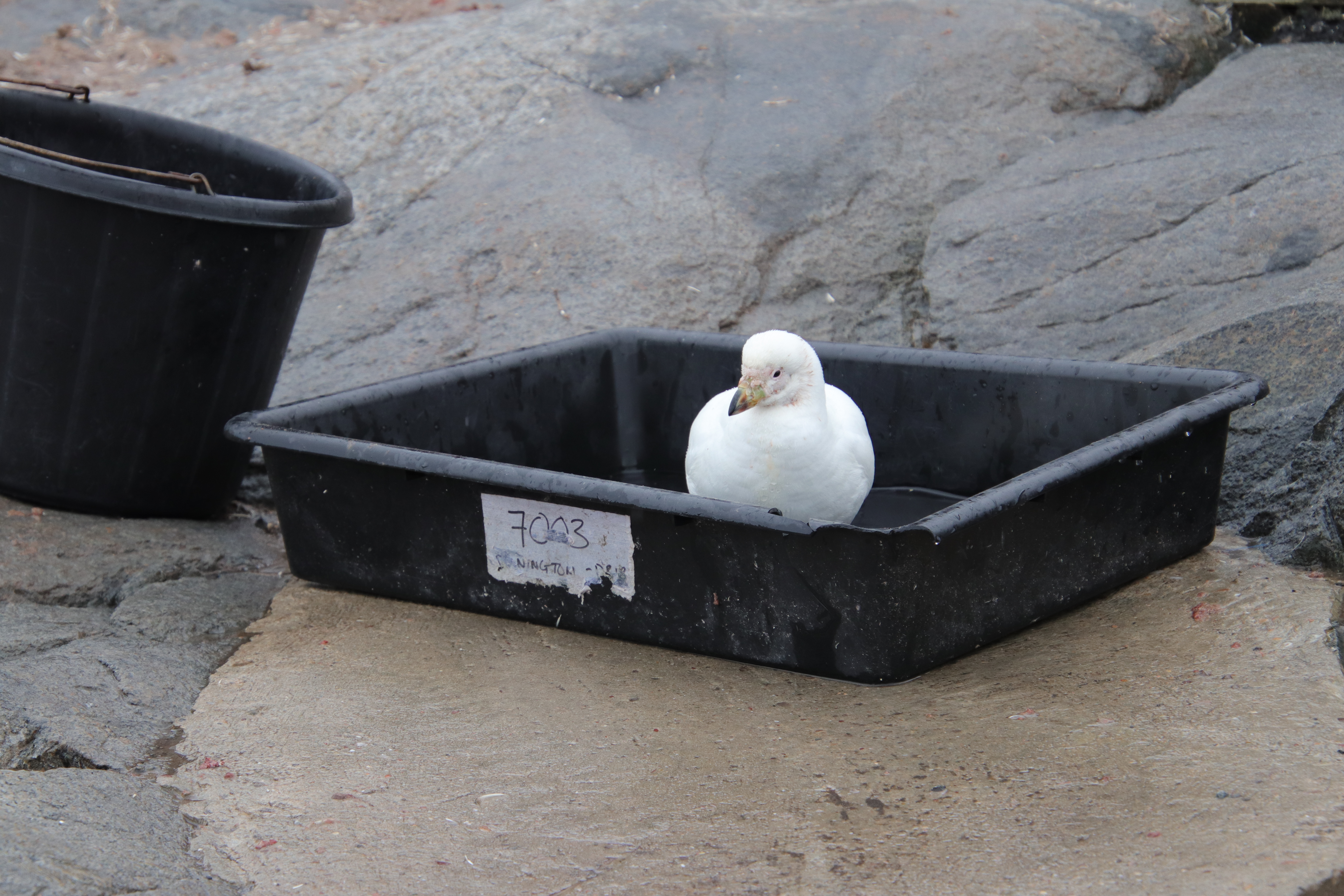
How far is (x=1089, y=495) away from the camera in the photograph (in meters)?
2.77

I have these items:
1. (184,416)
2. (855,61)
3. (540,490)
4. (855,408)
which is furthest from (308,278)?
(855,61)

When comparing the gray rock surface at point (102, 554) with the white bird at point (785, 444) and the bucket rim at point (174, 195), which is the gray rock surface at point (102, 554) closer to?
the bucket rim at point (174, 195)

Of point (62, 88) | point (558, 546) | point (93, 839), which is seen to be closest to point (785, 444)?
point (558, 546)

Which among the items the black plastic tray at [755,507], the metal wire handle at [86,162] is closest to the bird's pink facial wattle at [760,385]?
the black plastic tray at [755,507]

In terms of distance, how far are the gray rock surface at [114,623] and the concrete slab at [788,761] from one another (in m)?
0.11

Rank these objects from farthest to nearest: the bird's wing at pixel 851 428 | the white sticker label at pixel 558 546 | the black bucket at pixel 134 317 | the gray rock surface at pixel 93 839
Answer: the black bucket at pixel 134 317 → the bird's wing at pixel 851 428 → the white sticker label at pixel 558 546 → the gray rock surface at pixel 93 839

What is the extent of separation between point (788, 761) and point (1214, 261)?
2582 millimetres

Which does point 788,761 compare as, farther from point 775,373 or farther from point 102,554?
point 102,554

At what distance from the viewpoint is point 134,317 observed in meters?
3.23

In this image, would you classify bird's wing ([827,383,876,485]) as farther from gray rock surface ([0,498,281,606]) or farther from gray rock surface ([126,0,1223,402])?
gray rock surface ([0,498,281,606])

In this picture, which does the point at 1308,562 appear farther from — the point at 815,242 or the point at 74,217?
the point at 74,217

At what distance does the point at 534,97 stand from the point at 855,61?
143cm

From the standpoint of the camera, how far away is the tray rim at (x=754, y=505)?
8.13ft

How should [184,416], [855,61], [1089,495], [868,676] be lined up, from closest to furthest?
[868,676]
[1089,495]
[184,416]
[855,61]
